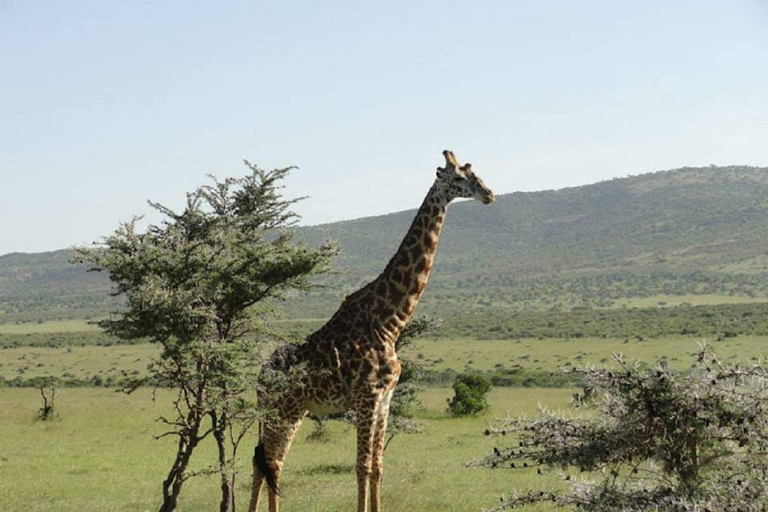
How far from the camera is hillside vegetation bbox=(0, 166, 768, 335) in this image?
125 meters

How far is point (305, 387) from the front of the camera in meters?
11.1

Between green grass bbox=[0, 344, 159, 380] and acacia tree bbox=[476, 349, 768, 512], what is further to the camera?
green grass bbox=[0, 344, 159, 380]

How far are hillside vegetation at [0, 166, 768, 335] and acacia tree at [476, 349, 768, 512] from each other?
85.8m

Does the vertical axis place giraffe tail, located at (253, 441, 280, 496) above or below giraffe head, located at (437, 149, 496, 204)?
below

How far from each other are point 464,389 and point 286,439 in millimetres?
22920

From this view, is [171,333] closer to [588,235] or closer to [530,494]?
[530,494]

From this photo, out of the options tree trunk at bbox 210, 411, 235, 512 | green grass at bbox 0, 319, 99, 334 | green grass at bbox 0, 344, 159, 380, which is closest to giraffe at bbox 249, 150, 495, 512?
tree trunk at bbox 210, 411, 235, 512

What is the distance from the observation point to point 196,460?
24953mm

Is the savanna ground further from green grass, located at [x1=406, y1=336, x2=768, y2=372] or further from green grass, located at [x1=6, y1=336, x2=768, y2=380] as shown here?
green grass, located at [x1=6, y1=336, x2=768, y2=380]

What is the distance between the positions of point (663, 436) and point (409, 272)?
4.18 metres

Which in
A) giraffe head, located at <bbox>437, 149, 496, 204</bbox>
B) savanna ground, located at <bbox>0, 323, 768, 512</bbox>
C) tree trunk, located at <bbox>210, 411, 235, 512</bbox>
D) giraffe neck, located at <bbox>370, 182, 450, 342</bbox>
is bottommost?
savanna ground, located at <bbox>0, 323, 768, 512</bbox>

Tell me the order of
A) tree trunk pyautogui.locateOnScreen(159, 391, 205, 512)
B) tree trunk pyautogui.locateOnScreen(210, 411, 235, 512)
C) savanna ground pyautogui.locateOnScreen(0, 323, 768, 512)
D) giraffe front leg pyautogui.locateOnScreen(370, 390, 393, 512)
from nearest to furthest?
giraffe front leg pyautogui.locateOnScreen(370, 390, 393, 512)
tree trunk pyautogui.locateOnScreen(159, 391, 205, 512)
tree trunk pyautogui.locateOnScreen(210, 411, 235, 512)
savanna ground pyautogui.locateOnScreen(0, 323, 768, 512)

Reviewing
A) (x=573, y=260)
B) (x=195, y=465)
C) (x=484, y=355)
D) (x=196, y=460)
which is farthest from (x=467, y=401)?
(x=573, y=260)

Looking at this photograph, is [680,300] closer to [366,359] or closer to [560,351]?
[560,351]
